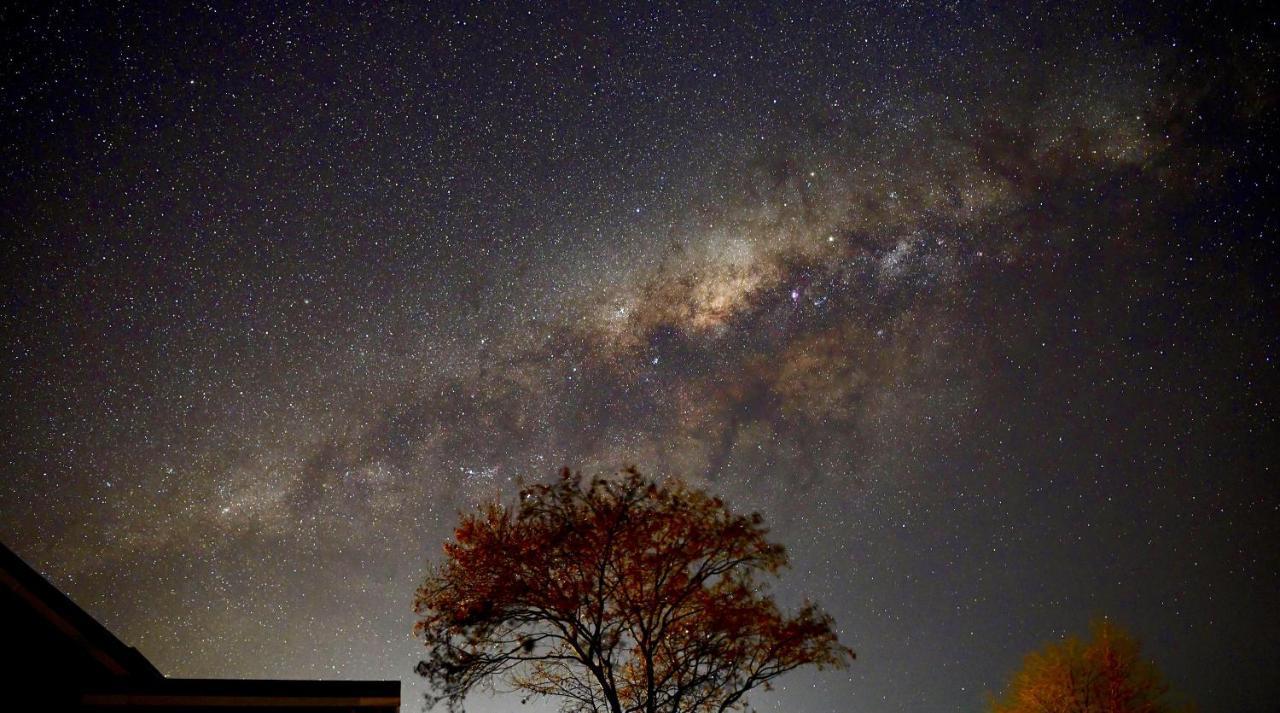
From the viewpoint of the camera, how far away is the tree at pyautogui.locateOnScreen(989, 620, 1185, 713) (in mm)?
36344

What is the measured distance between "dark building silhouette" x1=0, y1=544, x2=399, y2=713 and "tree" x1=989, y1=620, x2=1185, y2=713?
4278 centimetres

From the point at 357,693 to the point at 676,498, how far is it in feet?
27.1

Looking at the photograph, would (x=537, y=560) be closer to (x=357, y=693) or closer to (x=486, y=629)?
(x=486, y=629)

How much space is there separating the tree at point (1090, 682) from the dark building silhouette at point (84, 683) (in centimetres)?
4278

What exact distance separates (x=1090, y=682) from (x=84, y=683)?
47.4m

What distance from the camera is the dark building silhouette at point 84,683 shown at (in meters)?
8.12

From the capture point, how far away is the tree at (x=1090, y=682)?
3634cm

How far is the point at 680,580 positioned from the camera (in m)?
14.8

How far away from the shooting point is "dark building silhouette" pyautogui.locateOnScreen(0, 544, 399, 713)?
8.12 metres

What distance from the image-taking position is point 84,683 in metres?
8.52

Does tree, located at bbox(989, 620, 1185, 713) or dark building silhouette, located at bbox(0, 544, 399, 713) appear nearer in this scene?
dark building silhouette, located at bbox(0, 544, 399, 713)

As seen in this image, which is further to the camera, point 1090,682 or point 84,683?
point 1090,682

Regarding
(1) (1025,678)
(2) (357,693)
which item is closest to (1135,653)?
(1) (1025,678)

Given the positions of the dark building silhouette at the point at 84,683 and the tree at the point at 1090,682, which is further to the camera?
the tree at the point at 1090,682
